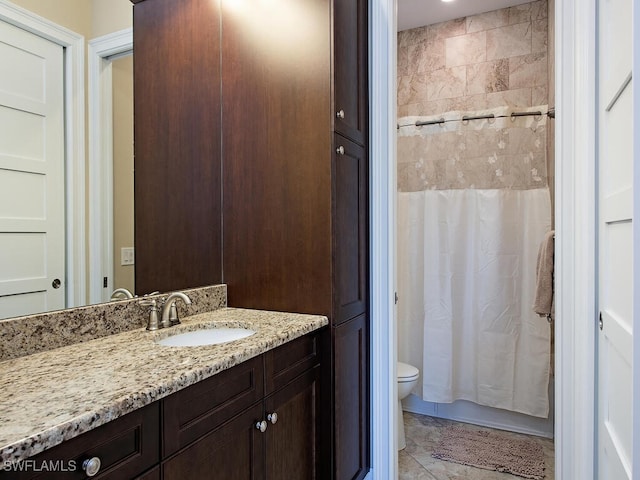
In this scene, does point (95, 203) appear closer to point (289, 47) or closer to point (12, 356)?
Answer: point (12, 356)

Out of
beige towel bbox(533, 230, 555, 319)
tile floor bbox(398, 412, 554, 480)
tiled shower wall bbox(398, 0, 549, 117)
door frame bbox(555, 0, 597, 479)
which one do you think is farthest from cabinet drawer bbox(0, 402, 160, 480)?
tiled shower wall bbox(398, 0, 549, 117)

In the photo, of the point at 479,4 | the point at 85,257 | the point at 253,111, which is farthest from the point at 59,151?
the point at 479,4

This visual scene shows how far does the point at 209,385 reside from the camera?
1.04 metres

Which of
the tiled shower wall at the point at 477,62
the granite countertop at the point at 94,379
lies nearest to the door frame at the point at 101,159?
the granite countertop at the point at 94,379

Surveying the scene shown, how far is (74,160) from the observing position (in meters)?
1.27

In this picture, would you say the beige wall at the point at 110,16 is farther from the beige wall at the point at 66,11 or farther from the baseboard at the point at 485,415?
the baseboard at the point at 485,415

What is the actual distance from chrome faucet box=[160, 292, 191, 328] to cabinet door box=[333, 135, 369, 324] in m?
0.56

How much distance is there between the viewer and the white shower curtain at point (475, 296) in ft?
8.23

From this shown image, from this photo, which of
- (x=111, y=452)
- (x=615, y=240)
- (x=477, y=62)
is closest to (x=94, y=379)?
(x=111, y=452)

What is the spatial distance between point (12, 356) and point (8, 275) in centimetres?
21

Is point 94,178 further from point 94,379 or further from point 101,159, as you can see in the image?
point 94,379

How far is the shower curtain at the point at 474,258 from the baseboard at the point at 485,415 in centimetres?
9

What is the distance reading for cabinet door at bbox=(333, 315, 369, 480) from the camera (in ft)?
5.26

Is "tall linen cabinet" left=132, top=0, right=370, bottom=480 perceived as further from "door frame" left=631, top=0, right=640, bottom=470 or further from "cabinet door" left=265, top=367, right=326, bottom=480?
"door frame" left=631, top=0, right=640, bottom=470
